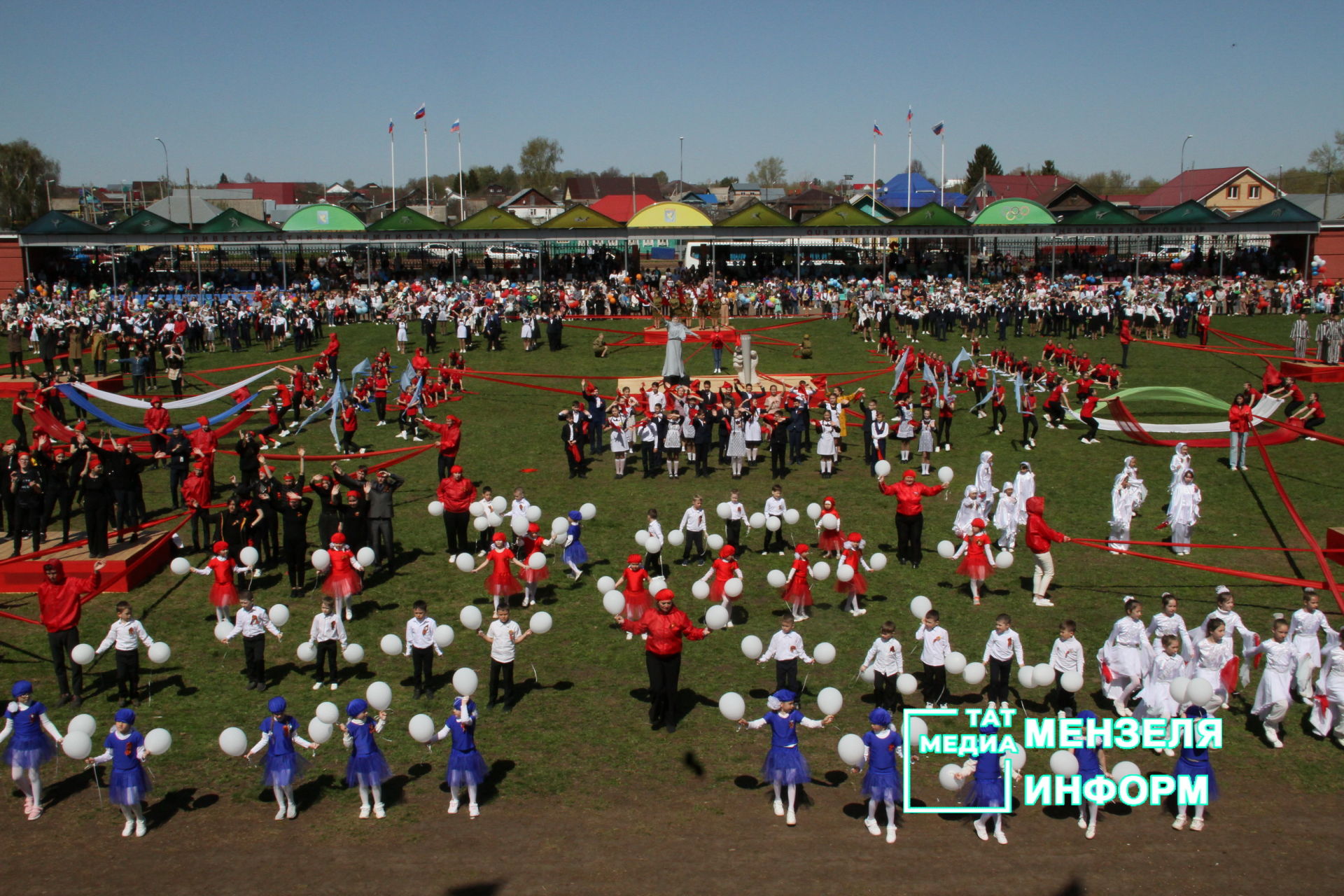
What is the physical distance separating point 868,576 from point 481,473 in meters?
9.03

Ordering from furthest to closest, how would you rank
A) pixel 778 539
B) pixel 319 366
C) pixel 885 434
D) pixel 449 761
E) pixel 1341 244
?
pixel 1341 244 → pixel 319 366 → pixel 885 434 → pixel 778 539 → pixel 449 761

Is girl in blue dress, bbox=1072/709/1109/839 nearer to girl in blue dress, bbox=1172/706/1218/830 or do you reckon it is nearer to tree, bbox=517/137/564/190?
girl in blue dress, bbox=1172/706/1218/830

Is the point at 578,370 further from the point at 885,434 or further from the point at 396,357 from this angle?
the point at 885,434

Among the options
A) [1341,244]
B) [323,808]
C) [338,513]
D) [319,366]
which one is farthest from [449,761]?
[1341,244]

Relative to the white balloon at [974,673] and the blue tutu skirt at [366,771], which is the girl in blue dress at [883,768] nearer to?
the white balloon at [974,673]

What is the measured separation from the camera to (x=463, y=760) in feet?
29.2

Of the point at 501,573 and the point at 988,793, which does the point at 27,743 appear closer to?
the point at 501,573

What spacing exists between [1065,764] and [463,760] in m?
4.99

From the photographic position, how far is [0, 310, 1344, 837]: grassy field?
32.1ft

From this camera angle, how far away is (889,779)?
8406 mm

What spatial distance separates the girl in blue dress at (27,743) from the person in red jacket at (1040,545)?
10.8 m

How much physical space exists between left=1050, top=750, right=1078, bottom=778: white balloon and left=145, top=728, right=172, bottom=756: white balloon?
7.39m

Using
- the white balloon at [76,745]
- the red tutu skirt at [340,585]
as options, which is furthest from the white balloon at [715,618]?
the white balloon at [76,745]

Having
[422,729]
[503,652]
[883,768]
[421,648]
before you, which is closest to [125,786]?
[422,729]
